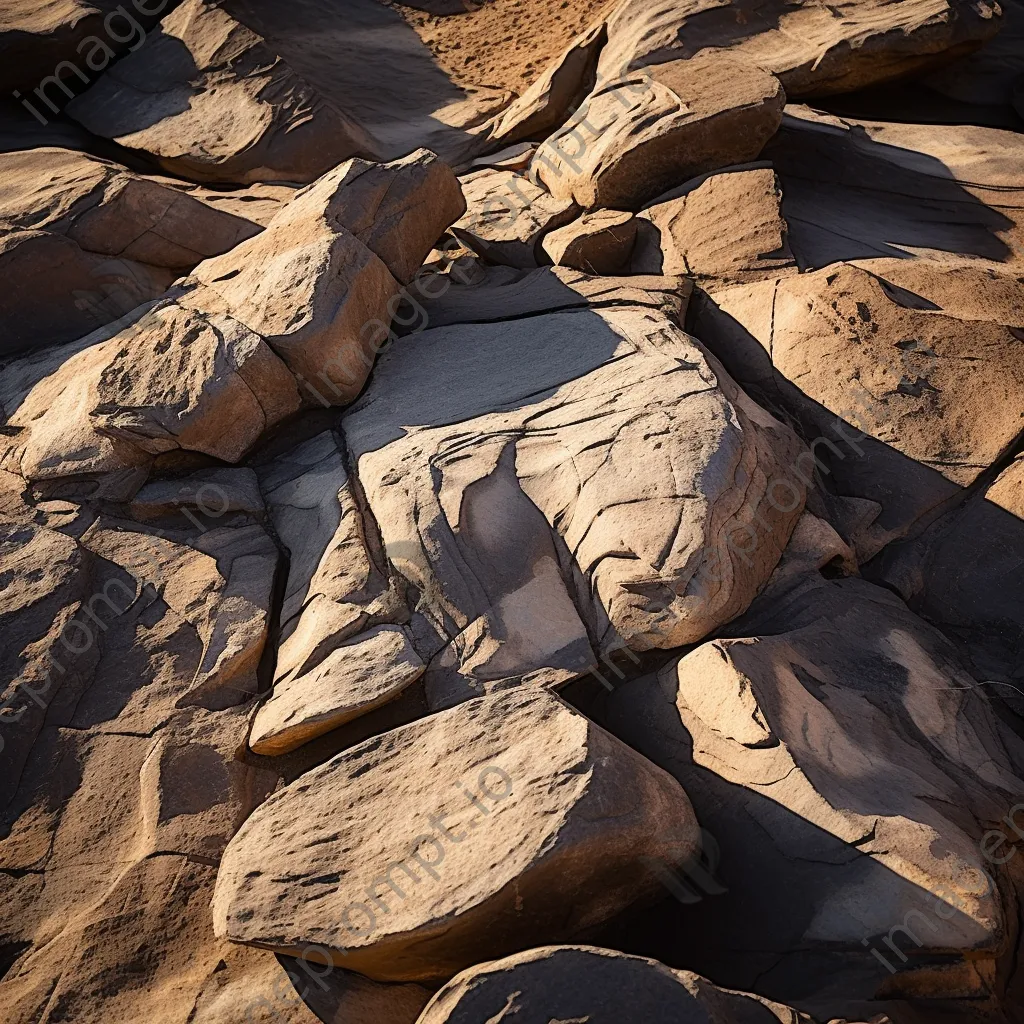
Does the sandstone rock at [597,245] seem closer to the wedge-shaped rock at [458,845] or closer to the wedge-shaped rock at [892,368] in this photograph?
the wedge-shaped rock at [892,368]

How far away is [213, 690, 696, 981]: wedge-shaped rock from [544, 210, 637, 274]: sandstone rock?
105 inches

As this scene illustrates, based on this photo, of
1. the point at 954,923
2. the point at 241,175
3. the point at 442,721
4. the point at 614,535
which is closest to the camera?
the point at 954,923

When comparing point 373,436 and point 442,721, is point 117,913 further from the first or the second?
point 373,436

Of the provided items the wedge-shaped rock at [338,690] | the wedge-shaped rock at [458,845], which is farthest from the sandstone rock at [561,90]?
the wedge-shaped rock at [458,845]

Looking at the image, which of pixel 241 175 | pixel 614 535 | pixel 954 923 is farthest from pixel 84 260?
pixel 954 923

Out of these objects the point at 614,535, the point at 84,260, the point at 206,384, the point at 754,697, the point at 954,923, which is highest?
the point at 84,260

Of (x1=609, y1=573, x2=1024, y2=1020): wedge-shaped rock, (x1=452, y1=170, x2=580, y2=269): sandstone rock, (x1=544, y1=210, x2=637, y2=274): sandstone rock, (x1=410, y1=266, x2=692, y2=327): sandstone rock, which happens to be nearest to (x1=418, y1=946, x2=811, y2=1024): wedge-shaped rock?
(x1=609, y1=573, x2=1024, y2=1020): wedge-shaped rock

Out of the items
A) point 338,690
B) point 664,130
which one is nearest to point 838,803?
point 338,690

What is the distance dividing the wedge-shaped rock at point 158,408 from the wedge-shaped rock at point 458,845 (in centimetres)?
164

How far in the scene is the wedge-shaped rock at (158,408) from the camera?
149 inches

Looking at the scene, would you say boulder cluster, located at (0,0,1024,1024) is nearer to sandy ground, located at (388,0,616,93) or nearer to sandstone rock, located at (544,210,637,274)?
sandstone rock, located at (544,210,637,274)

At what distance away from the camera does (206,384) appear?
381cm

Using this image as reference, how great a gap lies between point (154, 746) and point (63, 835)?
356 millimetres

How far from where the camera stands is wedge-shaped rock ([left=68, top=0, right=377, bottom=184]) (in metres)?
6.11
